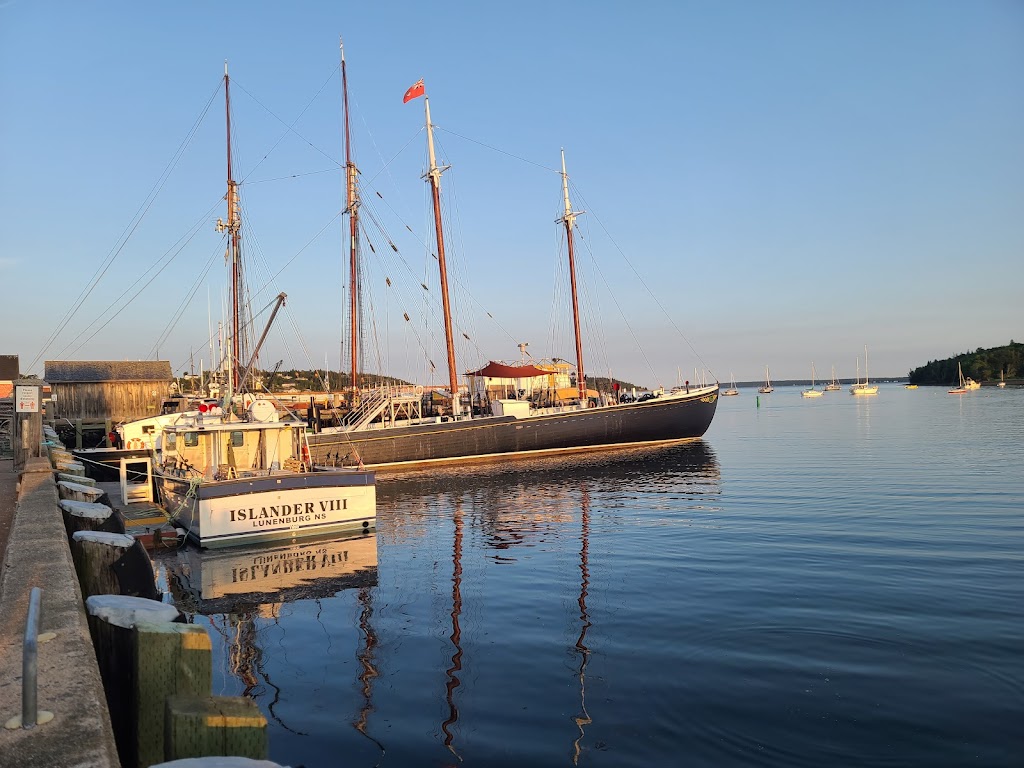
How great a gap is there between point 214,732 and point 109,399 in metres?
45.9

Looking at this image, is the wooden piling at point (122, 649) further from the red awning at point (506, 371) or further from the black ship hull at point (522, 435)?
the red awning at point (506, 371)

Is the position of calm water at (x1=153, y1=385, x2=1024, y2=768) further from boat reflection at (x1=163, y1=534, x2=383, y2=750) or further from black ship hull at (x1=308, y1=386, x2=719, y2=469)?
black ship hull at (x1=308, y1=386, x2=719, y2=469)

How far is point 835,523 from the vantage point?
18.9 meters

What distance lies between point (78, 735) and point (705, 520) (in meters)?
18.9

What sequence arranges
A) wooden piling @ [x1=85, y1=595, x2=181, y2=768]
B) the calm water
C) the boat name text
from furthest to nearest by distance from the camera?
the boat name text → the calm water → wooden piling @ [x1=85, y1=595, x2=181, y2=768]

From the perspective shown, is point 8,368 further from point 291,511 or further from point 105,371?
point 291,511

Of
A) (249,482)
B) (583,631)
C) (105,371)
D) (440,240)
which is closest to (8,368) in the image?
(105,371)

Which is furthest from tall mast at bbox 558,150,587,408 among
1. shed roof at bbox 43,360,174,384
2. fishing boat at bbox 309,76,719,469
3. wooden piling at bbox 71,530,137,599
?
wooden piling at bbox 71,530,137,599

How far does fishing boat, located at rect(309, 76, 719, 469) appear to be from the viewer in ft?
133

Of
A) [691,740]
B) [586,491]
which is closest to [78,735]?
[691,740]

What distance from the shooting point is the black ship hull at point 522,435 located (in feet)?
131

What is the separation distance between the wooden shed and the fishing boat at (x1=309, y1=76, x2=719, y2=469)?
12.2m

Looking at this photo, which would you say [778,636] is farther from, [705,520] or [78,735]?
[705,520]

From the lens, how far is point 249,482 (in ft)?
57.9
